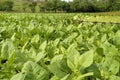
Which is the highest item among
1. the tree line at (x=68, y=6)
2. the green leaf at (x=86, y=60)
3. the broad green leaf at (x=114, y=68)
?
the green leaf at (x=86, y=60)

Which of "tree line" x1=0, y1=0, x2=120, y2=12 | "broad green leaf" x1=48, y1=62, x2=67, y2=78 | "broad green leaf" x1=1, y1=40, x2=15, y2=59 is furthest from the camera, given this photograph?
"tree line" x1=0, y1=0, x2=120, y2=12

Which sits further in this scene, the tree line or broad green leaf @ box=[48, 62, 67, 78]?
the tree line

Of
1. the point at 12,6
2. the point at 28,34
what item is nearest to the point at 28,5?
the point at 12,6

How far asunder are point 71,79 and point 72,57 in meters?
0.18

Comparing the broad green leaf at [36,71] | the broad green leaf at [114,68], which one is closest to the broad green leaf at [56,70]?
the broad green leaf at [36,71]

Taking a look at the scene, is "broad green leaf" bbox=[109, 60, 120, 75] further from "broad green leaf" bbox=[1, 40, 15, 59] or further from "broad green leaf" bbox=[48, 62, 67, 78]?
"broad green leaf" bbox=[1, 40, 15, 59]

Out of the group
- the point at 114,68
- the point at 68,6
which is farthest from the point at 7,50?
the point at 68,6

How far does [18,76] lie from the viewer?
1343 mm

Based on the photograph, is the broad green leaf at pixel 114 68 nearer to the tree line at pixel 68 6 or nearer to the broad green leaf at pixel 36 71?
the broad green leaf at pixel 36 71

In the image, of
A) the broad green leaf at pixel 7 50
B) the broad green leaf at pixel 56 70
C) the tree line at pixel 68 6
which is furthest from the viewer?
the tree line at pixel 68 6

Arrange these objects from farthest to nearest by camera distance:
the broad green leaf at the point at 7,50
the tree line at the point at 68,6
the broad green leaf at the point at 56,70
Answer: the tree line at the point at 68,6
the broad green leaf at the point at 7,50
the broad green leaf at the point at 56,70

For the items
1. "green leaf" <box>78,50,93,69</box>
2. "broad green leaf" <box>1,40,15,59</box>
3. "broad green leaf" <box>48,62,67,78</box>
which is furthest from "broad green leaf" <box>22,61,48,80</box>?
"broad green leaf" <box>1,40,15,59</box>

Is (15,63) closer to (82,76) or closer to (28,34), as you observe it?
(82,76)

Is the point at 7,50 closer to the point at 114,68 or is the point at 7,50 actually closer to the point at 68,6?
the point at 114,68
